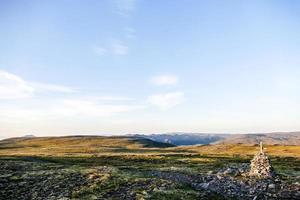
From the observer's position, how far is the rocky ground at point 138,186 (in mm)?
37438

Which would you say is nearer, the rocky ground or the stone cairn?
the rocky ground

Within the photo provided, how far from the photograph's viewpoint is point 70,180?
44.5m

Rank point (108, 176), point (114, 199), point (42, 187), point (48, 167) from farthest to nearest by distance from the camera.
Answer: point (48, 167)
point (108, 176)
point (42, 187)
point (114, 199)

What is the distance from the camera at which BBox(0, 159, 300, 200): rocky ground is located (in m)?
37.4

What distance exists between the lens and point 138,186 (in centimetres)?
4066

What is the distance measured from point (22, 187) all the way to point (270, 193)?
23.8m

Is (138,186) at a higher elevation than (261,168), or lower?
lower

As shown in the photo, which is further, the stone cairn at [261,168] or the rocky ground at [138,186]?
the stone cairn at [261,168]

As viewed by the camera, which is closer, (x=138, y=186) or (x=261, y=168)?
(x=138, y=186)

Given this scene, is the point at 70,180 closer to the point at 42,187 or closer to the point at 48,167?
the point at 42,187

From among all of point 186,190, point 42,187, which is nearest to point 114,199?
point 186,190

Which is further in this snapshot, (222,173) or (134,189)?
(222,173)

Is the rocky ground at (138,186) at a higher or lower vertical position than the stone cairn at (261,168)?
lower

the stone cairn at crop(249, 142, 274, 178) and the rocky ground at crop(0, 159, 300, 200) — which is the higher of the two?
the stone cairn at crop(249, 142, 274, 178)
